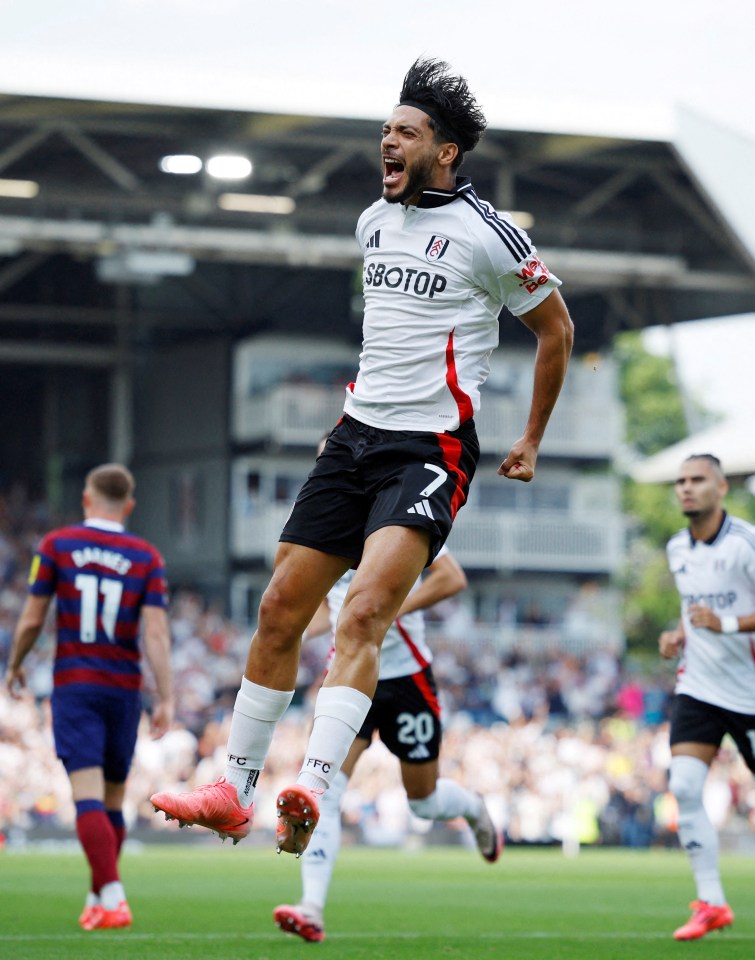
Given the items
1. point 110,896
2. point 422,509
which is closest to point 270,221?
point 110,896

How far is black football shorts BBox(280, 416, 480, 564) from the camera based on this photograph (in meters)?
6.09

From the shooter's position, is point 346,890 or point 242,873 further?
point 242,873

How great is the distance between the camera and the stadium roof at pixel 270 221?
3116 cm

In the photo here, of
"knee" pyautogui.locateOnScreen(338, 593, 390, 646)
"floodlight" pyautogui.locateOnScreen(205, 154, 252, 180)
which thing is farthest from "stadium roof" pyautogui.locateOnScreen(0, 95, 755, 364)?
"knee" pyautogui.locateOnScreen(338, 593, 390, 646)

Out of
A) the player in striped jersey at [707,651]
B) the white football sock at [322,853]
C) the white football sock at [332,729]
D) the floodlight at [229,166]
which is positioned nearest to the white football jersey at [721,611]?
the player in striped jersey at [707,651]

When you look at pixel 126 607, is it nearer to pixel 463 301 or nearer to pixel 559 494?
pixel 463 301

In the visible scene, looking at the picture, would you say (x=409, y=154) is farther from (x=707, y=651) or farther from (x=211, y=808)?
(x=707, y=651)

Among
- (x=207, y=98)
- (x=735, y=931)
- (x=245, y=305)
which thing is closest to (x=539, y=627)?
(x=245, y=305)

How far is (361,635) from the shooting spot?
5.90m

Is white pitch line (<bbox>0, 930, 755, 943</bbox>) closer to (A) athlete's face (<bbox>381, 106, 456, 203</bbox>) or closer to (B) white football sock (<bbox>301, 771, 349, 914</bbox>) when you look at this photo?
(B) white football sock (<bbox>301, 771, 349, 914</bbox>)

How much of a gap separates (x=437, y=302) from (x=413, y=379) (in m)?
0.28

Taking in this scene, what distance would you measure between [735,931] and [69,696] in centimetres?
372

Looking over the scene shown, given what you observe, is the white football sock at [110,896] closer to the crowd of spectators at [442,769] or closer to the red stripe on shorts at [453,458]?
the red stripe on shorts at [453,458]

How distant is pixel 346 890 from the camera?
13.8m
